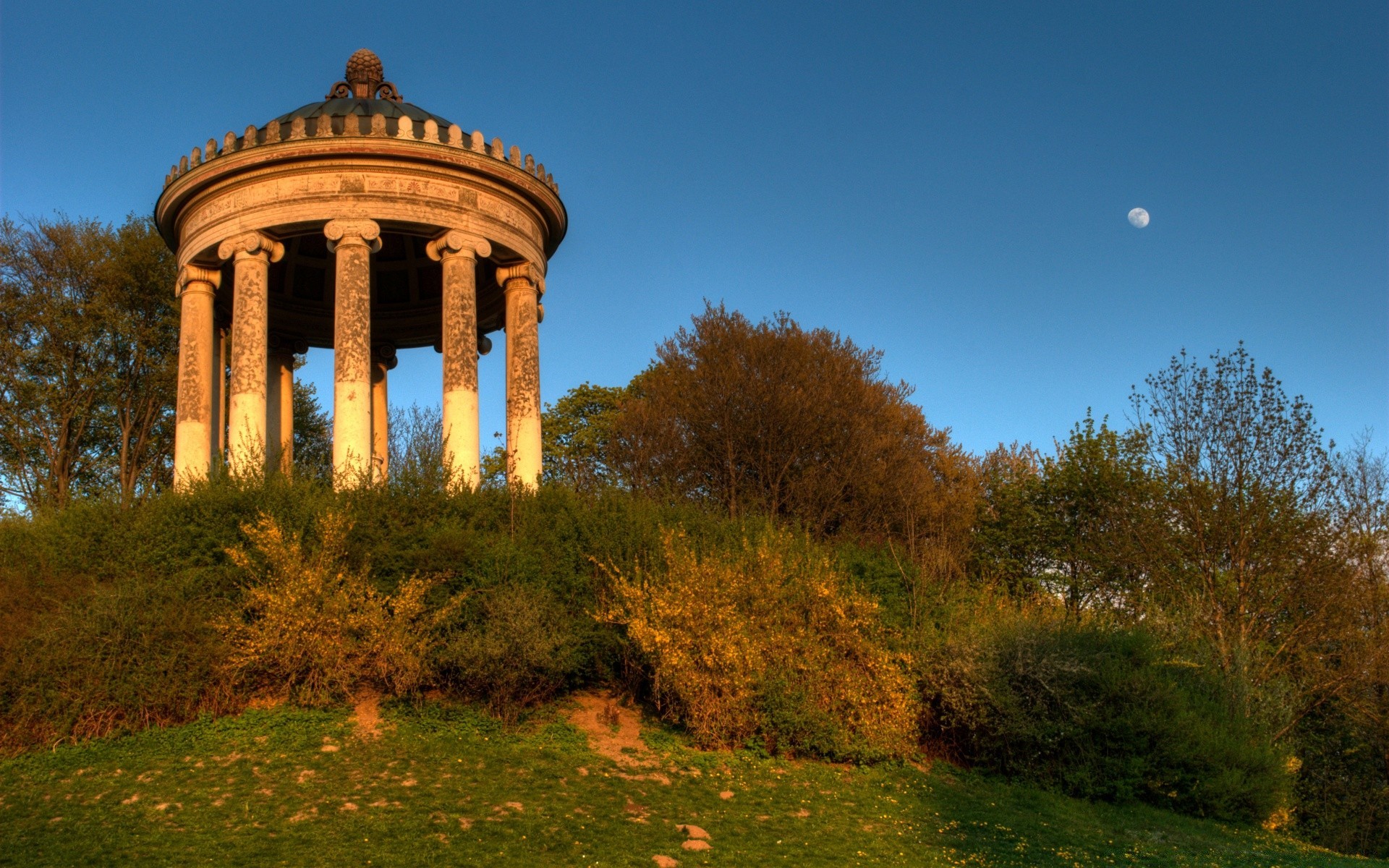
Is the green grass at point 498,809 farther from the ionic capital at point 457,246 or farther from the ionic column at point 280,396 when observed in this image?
the ionic column at point 280,396

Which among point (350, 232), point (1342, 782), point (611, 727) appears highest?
point (350, 232)

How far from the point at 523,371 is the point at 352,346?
3936 mm

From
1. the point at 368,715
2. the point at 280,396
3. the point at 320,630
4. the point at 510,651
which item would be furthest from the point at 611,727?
the point at 280,396

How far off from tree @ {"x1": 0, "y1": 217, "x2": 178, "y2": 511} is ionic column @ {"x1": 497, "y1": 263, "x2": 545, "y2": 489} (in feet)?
49.7

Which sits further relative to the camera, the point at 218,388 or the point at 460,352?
the point at 218,388

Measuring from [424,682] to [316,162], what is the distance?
38.5 ft

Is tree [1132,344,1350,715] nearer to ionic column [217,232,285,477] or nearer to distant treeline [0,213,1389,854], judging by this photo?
distant treeline [0,213,1389,854]

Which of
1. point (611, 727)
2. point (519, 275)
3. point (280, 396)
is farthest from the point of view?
point (280, 396)

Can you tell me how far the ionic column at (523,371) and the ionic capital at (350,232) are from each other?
11.4 feet

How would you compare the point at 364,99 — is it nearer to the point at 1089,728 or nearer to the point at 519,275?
the point at 519,275


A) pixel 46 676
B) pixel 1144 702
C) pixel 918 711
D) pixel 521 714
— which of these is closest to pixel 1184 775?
pixel 1144 702

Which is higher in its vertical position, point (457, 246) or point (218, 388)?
point (457, 246)

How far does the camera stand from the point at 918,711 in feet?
66.8

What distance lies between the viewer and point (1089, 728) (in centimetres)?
2025
